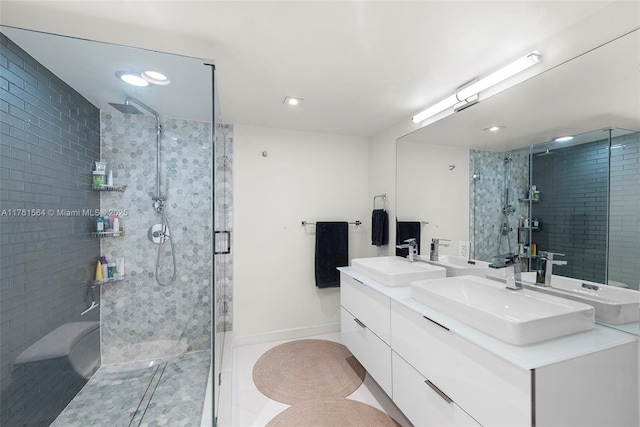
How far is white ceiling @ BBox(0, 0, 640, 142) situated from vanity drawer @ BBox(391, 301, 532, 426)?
4.74 feet

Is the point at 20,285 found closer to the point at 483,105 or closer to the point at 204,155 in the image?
the point at 204,155

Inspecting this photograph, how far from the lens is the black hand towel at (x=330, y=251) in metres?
2.82

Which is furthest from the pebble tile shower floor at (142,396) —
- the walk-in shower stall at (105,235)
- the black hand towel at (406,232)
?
the black hand towel at (406,232)

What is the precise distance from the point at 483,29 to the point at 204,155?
77.3 inches

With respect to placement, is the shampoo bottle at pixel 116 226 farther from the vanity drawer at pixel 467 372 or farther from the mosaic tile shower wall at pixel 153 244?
the vanity drawer at pixel 467 372

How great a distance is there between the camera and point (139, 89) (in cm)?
177

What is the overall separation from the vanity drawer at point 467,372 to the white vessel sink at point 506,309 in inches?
4.2

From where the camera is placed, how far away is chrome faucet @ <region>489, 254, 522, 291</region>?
147 cm

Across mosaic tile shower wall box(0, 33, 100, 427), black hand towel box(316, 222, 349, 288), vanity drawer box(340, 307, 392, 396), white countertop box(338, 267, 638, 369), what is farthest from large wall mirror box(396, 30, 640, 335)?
mosaic tile shower wall box(0, 33, 100, 427)

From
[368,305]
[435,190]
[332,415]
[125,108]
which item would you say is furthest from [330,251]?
[125,108]

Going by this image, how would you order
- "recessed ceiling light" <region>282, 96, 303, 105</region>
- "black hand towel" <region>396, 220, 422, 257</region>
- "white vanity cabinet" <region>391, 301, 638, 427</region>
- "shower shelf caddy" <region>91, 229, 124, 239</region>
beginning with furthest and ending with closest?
"black hand towel" <region>396, 220, 422, 257</region>, "recessed ceiling light" <region>282, 96, 303, 105</region>, "shower shelf caddy" <region>91, 229, 124, 239</region>, "white vanity cabinet" <region>391, 301, 638, 427</region>

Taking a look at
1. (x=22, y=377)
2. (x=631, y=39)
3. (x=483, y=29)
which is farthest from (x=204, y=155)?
(x=631, y=39)

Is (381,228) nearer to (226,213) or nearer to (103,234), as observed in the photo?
(226,213)

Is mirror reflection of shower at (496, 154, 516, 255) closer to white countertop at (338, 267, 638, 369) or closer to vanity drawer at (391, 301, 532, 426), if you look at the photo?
white countertop at (338, 267, 638, 369)
